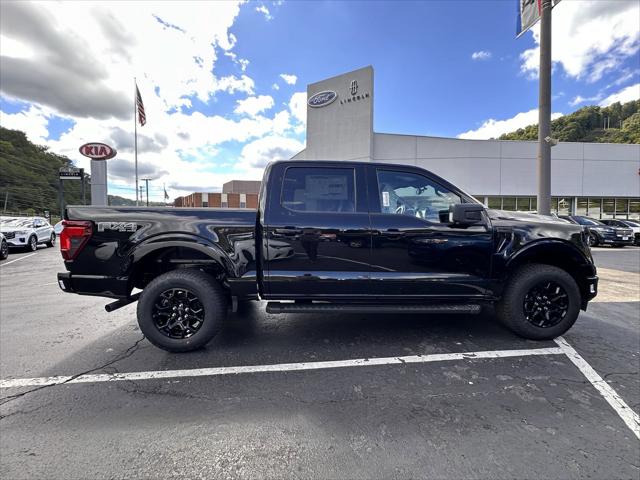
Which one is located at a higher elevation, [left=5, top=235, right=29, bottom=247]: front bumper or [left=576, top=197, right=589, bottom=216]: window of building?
[left=576, top=197, right=589, bottom=216]: window of building

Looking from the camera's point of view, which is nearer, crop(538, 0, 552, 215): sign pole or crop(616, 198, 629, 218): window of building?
crop(538, 0, 552, 215): sign pole

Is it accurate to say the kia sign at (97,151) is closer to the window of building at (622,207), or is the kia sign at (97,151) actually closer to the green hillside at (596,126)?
the window of building at (622,207)

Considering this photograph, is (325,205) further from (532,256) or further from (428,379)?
(532,256)

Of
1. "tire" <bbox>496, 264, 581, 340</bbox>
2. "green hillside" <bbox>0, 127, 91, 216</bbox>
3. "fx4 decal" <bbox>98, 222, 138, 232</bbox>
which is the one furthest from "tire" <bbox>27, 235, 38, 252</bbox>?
"green hillside" <bbox>0, 127, 91, 216</bbox>

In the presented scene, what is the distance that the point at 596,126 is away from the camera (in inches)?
2058

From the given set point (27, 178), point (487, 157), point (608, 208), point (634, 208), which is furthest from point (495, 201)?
point (27, 178)

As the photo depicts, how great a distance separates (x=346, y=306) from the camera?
344cm

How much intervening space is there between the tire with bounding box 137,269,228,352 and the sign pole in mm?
7076

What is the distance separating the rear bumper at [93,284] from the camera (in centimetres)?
331

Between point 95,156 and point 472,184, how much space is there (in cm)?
2455

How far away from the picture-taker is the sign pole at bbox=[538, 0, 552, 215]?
6.70 meters

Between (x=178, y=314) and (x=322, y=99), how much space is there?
81.4 ft

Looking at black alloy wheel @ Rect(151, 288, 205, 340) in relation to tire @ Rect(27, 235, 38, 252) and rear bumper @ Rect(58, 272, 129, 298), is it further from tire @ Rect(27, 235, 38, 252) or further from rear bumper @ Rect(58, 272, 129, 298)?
tire @ Rect(27, 235, 38, 252)

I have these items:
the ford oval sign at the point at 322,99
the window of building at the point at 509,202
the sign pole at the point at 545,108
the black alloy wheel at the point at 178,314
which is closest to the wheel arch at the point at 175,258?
the black alloy wheel at the point at 178,314
